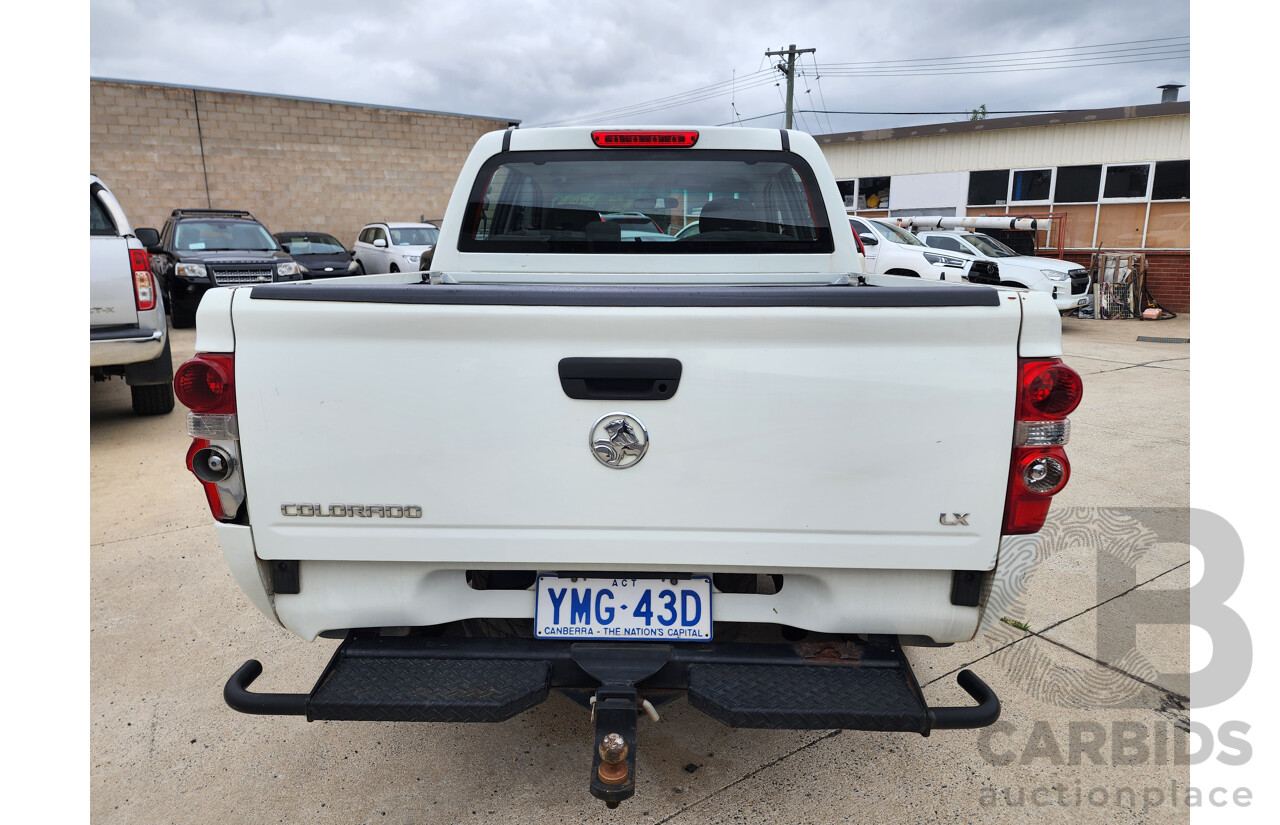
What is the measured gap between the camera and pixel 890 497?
2020mm

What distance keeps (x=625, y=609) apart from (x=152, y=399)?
6.53m

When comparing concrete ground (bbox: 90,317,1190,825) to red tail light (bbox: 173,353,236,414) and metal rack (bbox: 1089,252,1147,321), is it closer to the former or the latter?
red tail light (bbox: 173,353,236,414)

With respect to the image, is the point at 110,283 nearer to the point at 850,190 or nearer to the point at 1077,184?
the point at 1077,184

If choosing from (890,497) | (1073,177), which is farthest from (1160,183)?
(890,497)

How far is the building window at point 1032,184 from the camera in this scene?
18.8 metres

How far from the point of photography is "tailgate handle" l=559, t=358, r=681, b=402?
77.0 inches

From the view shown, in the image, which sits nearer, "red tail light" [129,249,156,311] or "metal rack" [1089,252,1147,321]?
"red tail light" [129,249,156,311]

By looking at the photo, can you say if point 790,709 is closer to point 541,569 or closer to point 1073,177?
point 541,569

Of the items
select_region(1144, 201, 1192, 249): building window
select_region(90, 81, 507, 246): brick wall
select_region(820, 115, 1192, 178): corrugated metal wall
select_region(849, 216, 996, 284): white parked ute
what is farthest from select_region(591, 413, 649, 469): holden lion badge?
select_region(90, 81, 507, 246): brick wall

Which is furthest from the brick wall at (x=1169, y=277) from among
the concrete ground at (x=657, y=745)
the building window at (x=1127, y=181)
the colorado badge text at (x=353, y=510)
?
the colorado badge text at (x=353, y=510)

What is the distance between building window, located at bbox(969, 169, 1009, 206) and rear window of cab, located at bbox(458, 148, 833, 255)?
18251mm

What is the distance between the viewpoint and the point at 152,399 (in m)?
7.06

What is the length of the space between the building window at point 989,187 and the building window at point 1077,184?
1134 mm

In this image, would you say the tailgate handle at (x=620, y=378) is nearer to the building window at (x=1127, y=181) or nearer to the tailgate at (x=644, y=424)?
the tailgate at (x=644, y=424)
